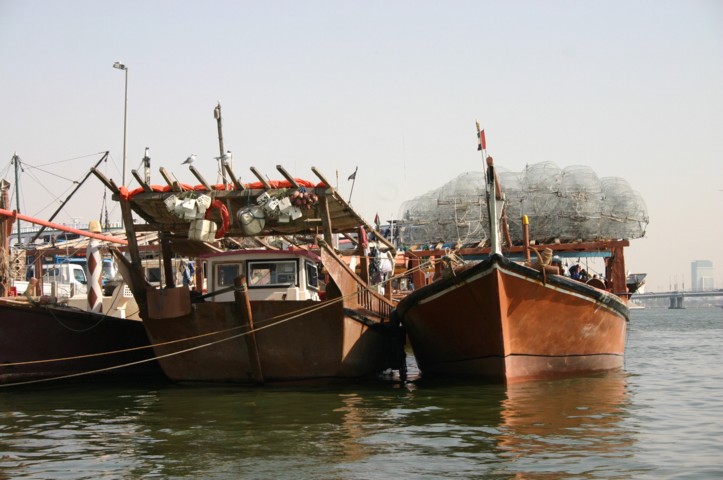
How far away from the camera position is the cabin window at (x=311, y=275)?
1816 centimetres

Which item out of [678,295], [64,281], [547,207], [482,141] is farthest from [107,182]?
[678,295]

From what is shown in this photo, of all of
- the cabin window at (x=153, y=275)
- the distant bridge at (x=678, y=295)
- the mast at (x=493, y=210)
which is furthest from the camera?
the distant bridge at (x=678, y=295)

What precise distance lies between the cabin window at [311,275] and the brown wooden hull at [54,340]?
355 centimetres

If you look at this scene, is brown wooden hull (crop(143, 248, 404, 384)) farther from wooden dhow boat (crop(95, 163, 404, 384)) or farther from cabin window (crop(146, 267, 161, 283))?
cabin window (crop(146, 267, 161, 283))

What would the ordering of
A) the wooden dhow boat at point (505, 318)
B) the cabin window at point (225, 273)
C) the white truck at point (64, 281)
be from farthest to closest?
1. the white truck at point (64, 281)
2. the cabin window at point (225, 273)
3. the wooden dhow boat at point (505, 318)

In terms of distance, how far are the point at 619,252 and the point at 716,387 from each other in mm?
28959

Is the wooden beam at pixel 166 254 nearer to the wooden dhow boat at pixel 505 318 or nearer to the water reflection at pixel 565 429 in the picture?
the wooden dhow boat at pixel 505 318

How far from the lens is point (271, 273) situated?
17703 millimetres

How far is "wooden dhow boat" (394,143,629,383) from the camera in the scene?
598 inches

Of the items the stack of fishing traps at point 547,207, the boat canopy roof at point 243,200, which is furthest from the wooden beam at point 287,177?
the stack of fishing traps at point 547,207

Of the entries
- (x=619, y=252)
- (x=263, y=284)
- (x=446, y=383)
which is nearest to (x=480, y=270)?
(x=446, y=383)

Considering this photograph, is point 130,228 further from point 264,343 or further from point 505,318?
point 505,318

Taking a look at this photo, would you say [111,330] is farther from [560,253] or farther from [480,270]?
[560,253]

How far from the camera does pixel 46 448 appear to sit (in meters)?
10.3
